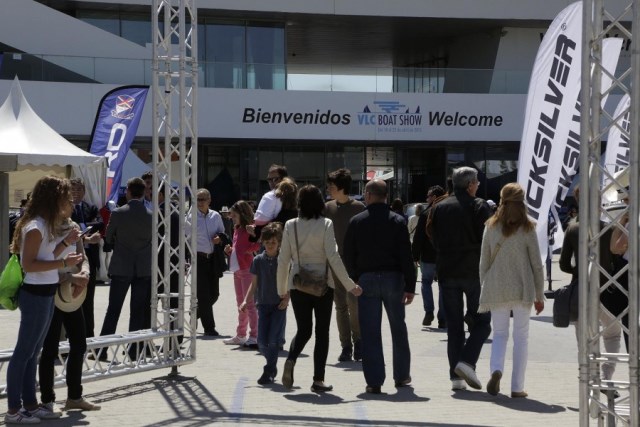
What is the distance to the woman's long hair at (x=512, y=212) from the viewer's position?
9133mm

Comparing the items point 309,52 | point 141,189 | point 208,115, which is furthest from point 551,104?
point 309,52

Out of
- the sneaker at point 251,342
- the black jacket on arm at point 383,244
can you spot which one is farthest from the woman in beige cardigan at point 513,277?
the sneaker at point 251,342

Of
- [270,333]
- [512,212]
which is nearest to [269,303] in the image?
[270,333]

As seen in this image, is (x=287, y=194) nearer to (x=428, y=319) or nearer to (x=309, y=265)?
(x=309, y=265)

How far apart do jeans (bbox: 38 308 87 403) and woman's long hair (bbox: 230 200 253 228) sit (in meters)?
4.79

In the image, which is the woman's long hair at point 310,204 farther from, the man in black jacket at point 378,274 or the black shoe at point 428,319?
the black shoe at point 428,319

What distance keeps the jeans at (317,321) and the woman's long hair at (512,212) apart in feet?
5.16

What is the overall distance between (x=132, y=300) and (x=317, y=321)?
2874 mm

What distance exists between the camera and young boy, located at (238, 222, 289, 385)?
9.93m

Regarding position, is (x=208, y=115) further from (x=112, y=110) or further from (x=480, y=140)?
(x=112, y=110)

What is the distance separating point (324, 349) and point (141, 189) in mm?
3080

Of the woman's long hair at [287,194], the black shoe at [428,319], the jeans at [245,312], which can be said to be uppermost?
the woman's long hair at [287,194]

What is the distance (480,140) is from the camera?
1518 inches

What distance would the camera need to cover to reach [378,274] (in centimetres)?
943
